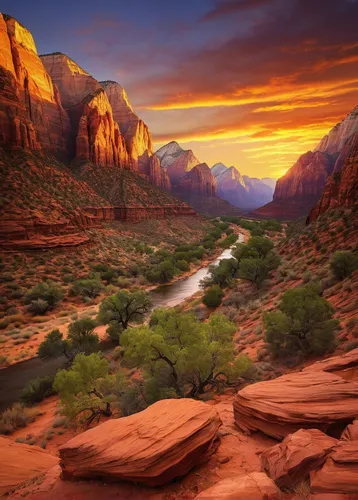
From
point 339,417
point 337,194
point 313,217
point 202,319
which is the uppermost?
point 337,194

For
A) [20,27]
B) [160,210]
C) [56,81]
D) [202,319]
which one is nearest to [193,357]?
[202,319]

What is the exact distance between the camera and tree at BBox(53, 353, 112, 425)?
12.1 m

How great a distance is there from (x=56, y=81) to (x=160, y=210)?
56194mm

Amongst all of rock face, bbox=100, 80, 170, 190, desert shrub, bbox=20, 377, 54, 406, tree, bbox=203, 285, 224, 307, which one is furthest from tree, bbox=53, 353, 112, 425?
rock face, bbox=100, 80, 170, 190

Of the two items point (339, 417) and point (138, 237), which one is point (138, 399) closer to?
point (339, 417)

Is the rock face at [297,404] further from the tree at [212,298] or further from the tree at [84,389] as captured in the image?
the tree at [212,298]

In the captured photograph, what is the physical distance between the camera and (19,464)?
761 centimetres

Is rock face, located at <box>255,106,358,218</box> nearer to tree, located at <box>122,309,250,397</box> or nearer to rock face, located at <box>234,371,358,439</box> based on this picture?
tree, located at <box>122,309,250,397</box>

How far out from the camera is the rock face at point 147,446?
5477 mm

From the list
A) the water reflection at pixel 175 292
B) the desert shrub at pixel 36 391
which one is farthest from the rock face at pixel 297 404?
the water reflection at pixel 175 292

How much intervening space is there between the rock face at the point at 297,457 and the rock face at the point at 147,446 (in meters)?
1.53

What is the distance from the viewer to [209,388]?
508 inches

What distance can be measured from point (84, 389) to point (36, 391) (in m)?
5.87

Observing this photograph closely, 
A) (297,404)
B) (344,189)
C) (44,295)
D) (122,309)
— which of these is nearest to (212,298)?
(122,309)
